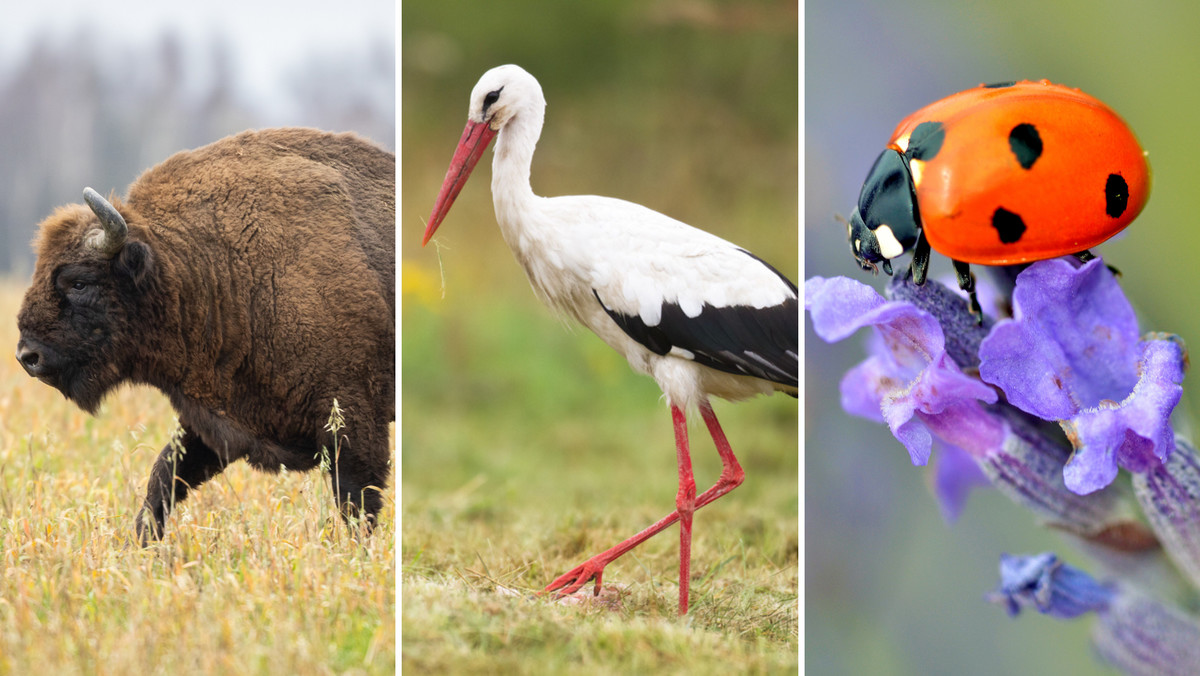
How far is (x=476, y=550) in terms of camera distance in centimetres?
204

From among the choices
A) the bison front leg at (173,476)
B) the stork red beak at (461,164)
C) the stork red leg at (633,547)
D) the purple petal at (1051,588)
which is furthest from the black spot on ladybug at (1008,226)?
the bison front leg at (173,476)

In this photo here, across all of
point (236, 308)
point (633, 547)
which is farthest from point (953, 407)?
point (236, 308)

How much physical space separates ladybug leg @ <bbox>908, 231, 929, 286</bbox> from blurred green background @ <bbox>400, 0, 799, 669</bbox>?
2.43 feet

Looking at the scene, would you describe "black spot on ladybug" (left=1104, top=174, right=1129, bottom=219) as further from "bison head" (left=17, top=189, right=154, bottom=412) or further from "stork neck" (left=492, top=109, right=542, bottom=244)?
"bison head" (left=17, top=189, right=154, bottom=412)

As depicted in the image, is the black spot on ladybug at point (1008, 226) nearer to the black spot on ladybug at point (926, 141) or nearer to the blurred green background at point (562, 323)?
the black spot on ladybug at point (926, 141)

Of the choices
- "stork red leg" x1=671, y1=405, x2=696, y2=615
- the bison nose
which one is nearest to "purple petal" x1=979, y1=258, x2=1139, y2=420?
"stork red leg" x1=671, y1=405, x2=696, y2=615

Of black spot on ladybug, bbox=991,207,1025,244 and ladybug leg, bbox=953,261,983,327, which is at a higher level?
black spot on ladybug, bbox=991,207,1025,244

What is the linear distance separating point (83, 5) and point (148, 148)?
0.35 m

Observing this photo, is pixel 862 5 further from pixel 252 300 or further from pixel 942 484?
pixel 252 300

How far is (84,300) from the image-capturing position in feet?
6.62

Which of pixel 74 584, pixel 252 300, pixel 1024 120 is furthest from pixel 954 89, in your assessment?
pixel 74 584

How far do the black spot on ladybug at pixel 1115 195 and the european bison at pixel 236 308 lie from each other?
1.43 m

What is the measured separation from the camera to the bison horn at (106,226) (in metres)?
1.97

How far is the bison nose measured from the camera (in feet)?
6.52
